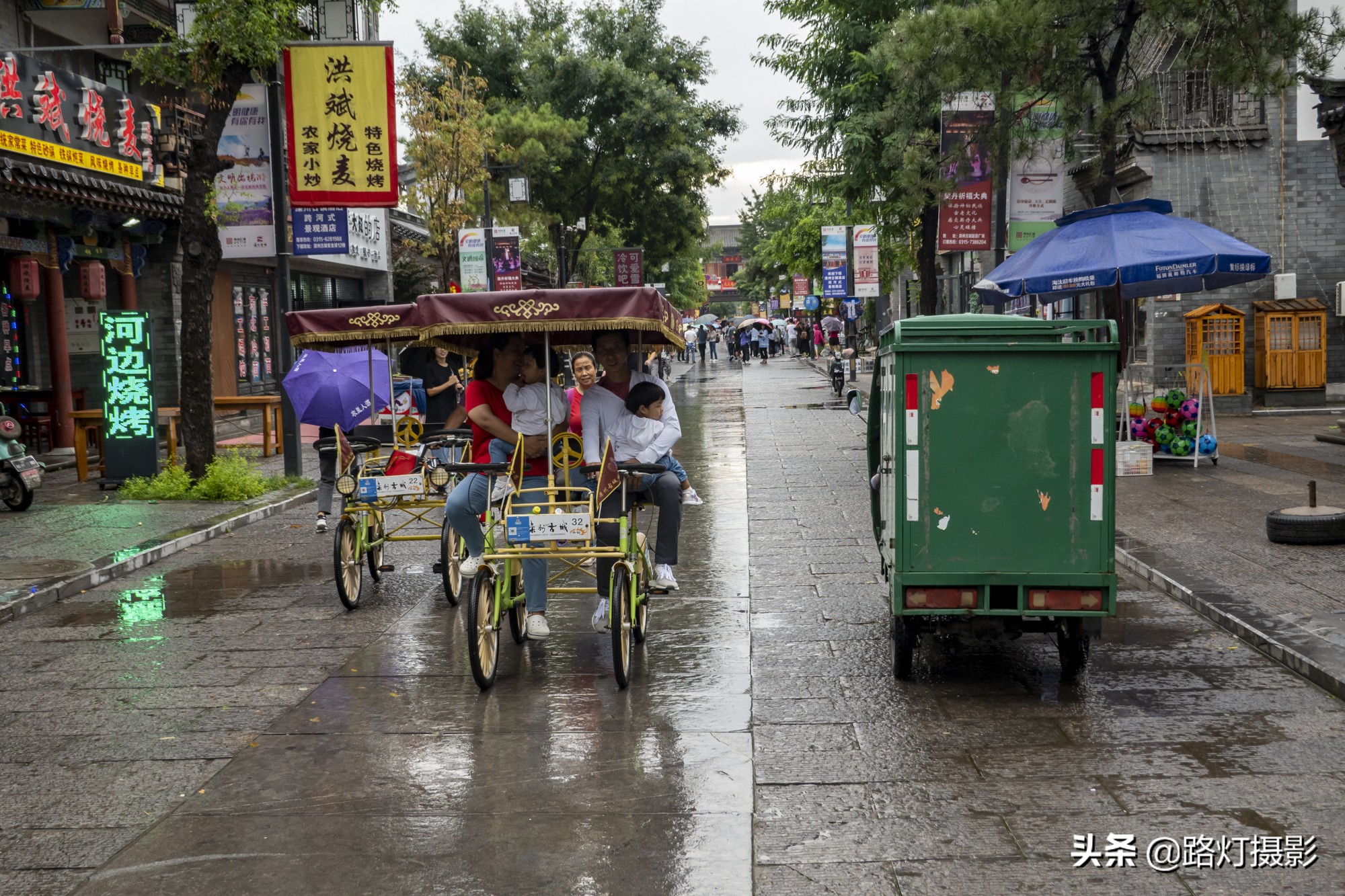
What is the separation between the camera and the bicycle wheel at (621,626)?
262 inches

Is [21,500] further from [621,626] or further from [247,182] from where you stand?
[621,626]

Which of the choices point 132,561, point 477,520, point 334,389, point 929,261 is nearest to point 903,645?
point 477,520

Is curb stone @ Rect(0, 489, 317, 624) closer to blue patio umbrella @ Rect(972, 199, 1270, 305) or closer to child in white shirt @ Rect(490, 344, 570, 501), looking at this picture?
child in white shirt @ Rect(490, 344, 570, 501)

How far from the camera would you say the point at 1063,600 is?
631 cm

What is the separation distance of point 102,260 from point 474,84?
1790 cm

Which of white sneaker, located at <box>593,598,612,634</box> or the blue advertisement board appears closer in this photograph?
white sneaker, located at <box>593,598,612,634</box>

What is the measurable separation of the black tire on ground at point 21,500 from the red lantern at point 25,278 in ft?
16.3

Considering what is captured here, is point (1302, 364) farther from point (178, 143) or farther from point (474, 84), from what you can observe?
point (474, 84)

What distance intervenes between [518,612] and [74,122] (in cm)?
1247

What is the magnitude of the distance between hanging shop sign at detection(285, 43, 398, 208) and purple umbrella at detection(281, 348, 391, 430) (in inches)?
203

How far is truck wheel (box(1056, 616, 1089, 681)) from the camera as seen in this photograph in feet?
21.4

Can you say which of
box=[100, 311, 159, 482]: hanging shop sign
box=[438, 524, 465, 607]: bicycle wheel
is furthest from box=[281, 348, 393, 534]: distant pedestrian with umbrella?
box=[100, 311, 159, 482]: hanging shop sign

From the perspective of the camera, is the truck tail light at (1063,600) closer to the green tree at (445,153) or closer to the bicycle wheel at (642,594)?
the bicycle wheel at (642,594)

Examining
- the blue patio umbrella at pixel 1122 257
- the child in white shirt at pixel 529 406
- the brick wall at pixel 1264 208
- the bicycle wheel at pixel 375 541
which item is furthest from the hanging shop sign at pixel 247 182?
the brick wall at pixel 1264 208
